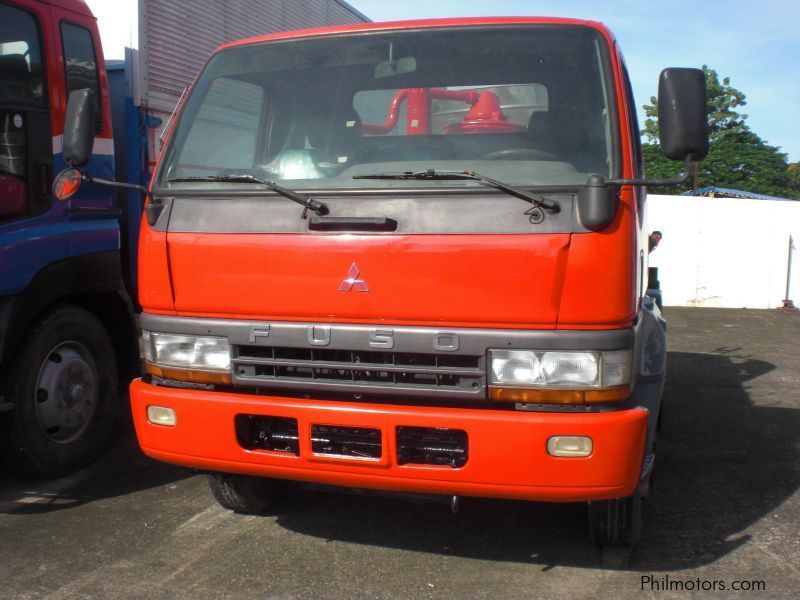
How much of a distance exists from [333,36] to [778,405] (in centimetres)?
503

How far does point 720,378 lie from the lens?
810 centimetres

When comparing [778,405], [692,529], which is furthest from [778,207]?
[692,529]

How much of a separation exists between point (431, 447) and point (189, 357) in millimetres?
1048

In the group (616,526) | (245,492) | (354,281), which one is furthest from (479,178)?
(245,492)

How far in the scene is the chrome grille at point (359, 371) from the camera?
9.92 feet

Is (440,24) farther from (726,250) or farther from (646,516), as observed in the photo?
(726,250)

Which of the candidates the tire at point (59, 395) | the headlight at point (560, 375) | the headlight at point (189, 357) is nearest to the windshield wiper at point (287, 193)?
the headlight at point (189, 357)

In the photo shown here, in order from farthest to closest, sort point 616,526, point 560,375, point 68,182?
point 68,182 < point 616,526 < point 560,375

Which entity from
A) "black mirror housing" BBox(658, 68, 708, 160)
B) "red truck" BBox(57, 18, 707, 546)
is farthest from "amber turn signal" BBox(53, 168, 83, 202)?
"black mirror housing" BBox(658, 68, 708, 160)

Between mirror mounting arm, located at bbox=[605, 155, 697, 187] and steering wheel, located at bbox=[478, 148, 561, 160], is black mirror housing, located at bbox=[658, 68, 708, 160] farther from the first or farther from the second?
steering wheel, located at bbox=[478, 148, 561, 160]

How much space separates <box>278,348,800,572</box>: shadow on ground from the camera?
145 inches

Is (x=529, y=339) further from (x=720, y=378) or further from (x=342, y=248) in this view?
(x=720, y=378)

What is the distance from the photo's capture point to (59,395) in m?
4.63

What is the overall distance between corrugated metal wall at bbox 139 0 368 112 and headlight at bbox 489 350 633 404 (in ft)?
11.4
